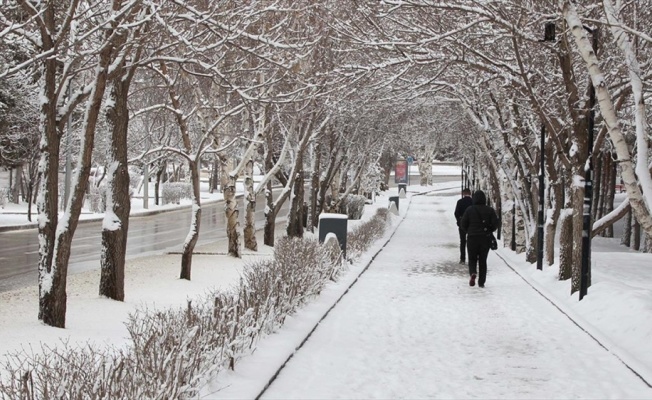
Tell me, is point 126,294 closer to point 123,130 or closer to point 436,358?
point 123,130

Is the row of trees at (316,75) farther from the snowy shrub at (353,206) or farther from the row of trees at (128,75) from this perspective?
the snowy shrub at (353,206)

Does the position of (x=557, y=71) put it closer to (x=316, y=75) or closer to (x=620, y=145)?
(x=316, y=75)

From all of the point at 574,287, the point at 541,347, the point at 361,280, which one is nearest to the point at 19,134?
the point at 361,280

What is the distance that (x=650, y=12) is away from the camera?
14109 mm

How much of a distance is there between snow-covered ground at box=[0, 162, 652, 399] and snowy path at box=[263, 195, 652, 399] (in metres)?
0.02

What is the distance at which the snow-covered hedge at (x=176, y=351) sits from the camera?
5.34 metres

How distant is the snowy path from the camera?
25.6 ft

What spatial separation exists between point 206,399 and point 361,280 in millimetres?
10020

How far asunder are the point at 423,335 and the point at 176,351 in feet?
16.1

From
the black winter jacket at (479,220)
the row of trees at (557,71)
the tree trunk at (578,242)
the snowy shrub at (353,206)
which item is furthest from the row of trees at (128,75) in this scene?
the snowy shrub at (353,206)

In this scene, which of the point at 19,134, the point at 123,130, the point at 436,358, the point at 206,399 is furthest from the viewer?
the point at 19,134

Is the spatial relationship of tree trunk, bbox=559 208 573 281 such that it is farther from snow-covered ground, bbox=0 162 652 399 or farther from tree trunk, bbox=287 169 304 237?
tree trunk, bbox=287 169 304 237

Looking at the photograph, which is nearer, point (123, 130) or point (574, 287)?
point (123, 130)

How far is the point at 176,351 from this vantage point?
6.43m
